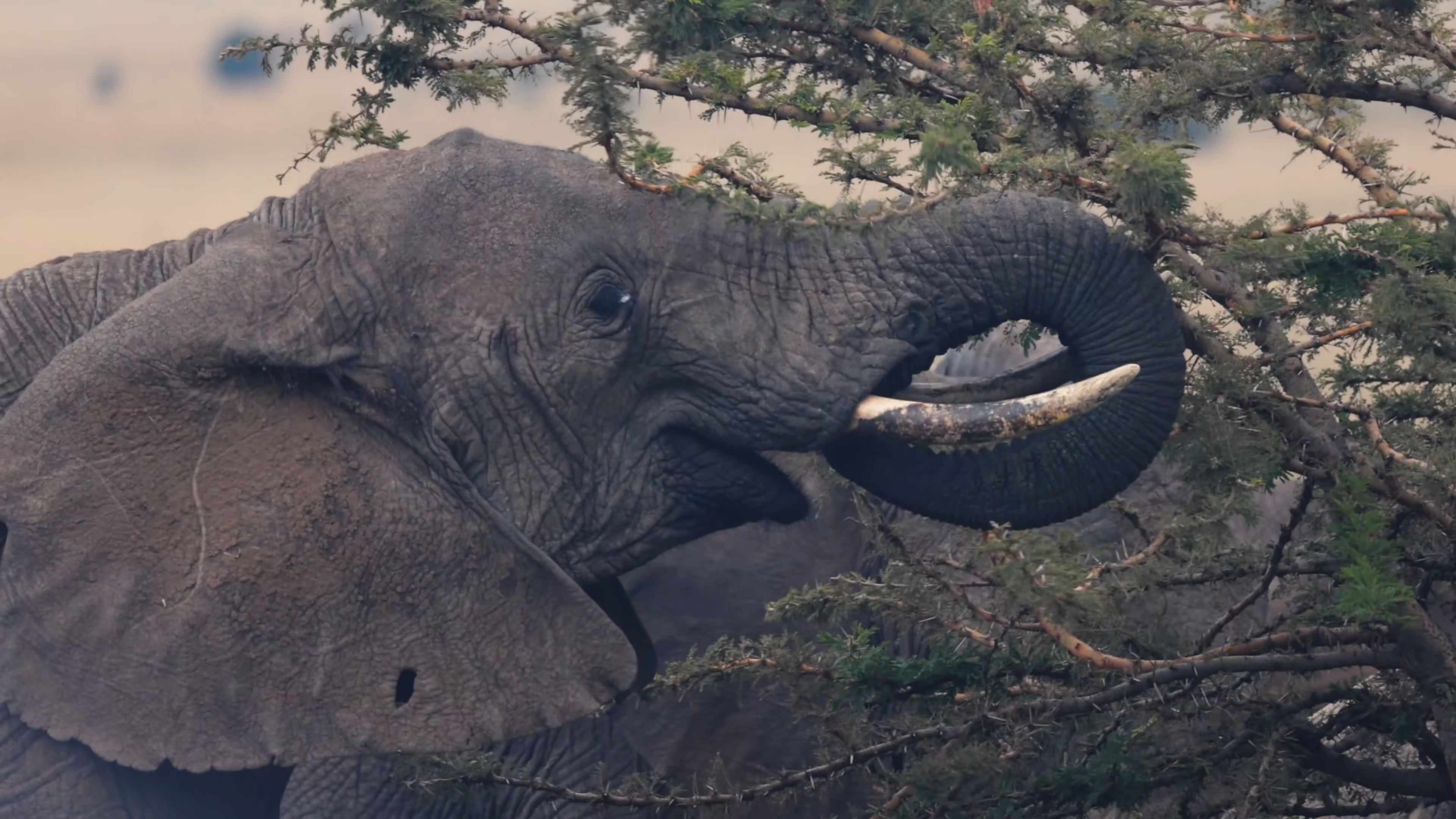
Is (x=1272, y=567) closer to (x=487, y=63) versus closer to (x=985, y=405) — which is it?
(x=985, y=405)

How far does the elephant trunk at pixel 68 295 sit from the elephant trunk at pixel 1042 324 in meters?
1.31

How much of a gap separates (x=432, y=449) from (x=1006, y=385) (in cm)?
106

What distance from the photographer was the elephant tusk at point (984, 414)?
Answer: 2.98 m

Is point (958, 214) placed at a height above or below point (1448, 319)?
above

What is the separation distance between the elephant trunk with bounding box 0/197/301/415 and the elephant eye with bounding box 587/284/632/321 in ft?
2.42

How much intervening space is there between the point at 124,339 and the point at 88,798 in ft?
3.19

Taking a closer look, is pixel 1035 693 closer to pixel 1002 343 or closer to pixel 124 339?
pixel 124 339

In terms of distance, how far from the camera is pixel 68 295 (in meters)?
3.72

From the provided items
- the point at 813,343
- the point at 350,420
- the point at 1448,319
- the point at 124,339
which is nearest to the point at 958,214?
the point at 813,343

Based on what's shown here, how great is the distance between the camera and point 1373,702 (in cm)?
280

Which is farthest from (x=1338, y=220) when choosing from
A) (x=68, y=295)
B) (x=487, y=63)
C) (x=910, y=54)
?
(x=68, y=295)

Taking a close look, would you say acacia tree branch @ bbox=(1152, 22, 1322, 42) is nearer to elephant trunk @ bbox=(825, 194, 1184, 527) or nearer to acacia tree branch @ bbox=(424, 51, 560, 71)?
elephant trunk @ bbox=(825, 194, 1184, 527)

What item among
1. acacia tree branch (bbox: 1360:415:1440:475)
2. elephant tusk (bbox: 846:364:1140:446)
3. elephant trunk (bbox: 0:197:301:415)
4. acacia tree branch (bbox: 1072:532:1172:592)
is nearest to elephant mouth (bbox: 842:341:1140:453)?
elephant tusk (bbox: 846:364:1140:446)

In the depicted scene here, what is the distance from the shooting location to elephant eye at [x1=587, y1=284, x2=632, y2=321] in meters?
3.28
